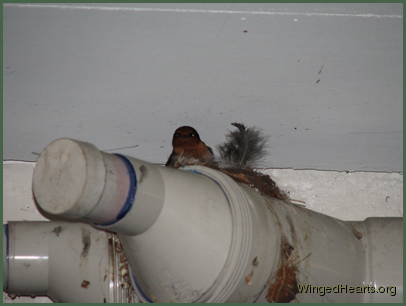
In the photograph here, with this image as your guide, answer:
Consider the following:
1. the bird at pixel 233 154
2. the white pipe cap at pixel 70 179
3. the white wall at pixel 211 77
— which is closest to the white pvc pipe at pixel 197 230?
the white pipe cap at pixel 70 179

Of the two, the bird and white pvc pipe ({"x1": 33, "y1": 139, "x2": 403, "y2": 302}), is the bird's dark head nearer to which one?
the bird

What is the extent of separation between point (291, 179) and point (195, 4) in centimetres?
62

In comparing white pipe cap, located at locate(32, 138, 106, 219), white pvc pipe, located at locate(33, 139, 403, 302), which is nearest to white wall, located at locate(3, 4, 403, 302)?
white pvc pipe, located at locate(33, 139, 403, 302)

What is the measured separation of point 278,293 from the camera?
140 centimetres

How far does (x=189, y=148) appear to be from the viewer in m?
1.63

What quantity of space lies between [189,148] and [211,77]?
170mm

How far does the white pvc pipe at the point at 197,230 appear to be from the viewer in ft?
3.90

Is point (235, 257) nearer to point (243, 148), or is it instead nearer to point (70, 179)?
point (70, 179)

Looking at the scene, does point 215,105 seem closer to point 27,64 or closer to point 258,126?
point 258,126

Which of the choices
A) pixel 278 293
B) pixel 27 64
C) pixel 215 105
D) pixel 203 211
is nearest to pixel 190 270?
pixel 203 211

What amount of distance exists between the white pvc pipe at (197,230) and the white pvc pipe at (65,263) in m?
0.08

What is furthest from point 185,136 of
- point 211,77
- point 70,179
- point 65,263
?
point 70,179

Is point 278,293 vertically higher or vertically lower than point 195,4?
lower

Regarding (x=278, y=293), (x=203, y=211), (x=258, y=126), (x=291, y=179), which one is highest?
(x=258, y=126)
